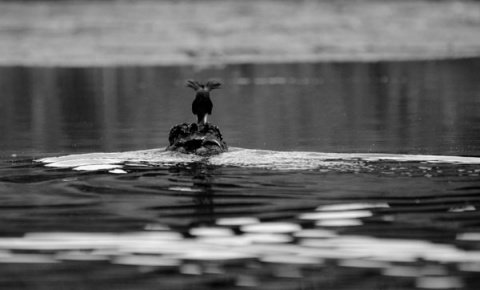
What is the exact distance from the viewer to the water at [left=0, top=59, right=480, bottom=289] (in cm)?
893

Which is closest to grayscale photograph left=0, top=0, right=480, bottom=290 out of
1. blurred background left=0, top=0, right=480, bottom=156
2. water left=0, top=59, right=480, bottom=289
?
water left=0, top=59, right=480, bottom=289

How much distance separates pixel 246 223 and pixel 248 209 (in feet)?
2.48

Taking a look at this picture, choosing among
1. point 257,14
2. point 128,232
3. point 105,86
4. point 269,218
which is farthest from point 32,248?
point 257,14

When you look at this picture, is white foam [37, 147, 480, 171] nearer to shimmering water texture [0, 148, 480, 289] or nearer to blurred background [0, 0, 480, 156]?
shimmering water texture [0, 148, 480, 289]

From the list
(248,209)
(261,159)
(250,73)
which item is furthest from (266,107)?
(250,73)

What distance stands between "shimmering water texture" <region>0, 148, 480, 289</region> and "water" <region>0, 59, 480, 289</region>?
0.02 meters

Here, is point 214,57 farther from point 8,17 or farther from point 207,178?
point 207,178

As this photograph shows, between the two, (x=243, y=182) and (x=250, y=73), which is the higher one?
(x=250, y=73)

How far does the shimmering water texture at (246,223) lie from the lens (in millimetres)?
8852

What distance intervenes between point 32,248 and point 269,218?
2396mm

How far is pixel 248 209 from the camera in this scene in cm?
1161

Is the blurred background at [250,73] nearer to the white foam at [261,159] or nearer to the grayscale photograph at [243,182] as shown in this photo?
the grayscale photograph at [243,182]

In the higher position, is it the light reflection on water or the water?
the light reflection on water

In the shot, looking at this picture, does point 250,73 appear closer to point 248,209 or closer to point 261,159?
point 261,159
